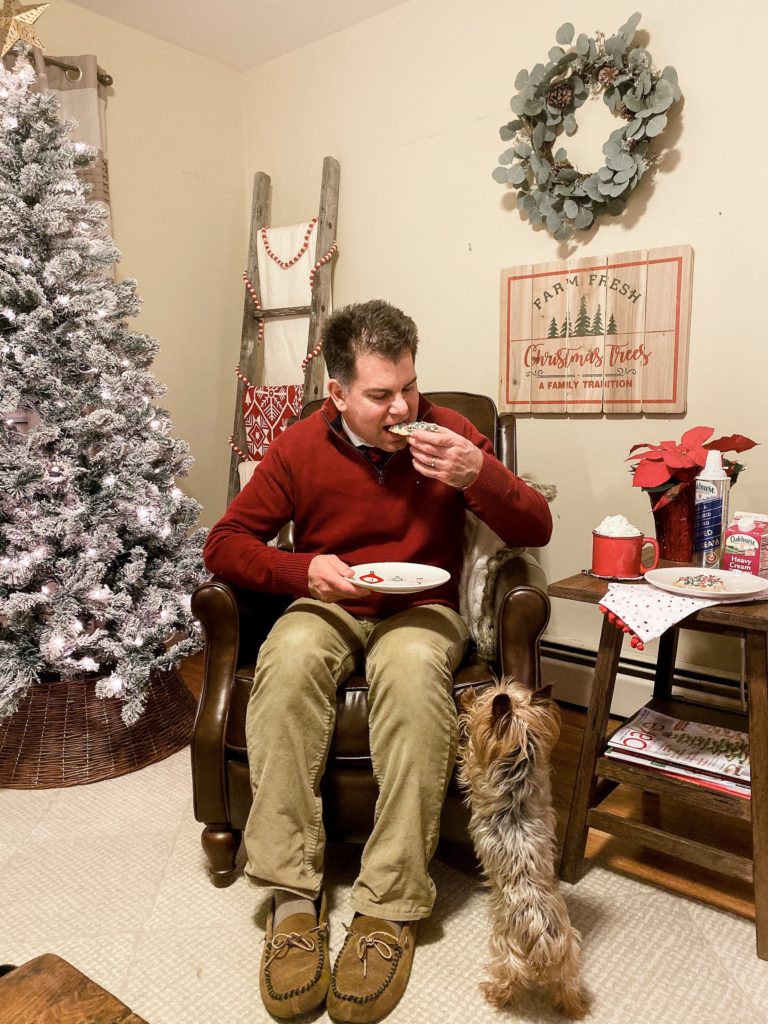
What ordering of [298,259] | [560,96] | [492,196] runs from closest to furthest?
[560,96], [492,196], [298,259]

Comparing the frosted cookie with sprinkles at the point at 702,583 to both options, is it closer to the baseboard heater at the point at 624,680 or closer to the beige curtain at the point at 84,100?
the baseboard heater at the point at 624,680

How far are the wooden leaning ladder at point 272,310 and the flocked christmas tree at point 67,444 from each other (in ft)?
2.82

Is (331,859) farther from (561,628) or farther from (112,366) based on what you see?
(112,366)

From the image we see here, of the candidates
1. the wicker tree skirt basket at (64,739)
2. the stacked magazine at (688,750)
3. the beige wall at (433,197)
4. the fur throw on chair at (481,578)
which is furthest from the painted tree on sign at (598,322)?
the wicker tree skirt basket at (64,739)

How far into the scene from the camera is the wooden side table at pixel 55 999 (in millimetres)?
710

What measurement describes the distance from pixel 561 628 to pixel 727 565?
3.17ft

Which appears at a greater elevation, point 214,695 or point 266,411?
point 266,411

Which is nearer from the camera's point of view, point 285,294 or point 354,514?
point 354,514

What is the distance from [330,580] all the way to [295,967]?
0.67 metres

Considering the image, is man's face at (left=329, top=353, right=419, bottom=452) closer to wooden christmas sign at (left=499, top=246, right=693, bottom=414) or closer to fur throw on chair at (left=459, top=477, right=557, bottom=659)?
fur throw on chair at (left=459, top=477, right=557, bottom=659)

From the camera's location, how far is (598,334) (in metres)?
2.23

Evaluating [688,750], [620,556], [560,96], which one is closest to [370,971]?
[688,750]

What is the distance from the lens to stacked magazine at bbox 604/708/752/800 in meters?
1.42

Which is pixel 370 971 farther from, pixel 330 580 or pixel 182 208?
pixel 182 208
